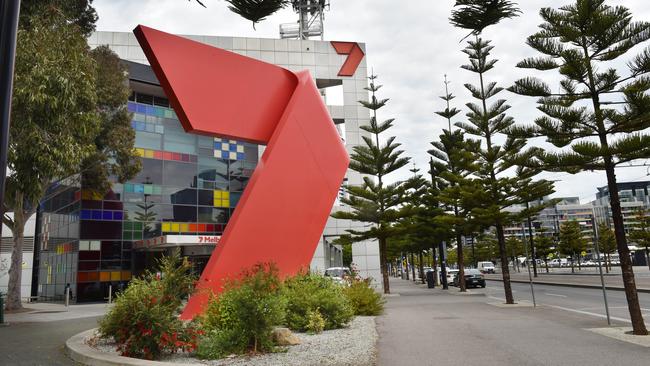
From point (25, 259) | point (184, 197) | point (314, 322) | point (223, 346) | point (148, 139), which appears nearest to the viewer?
point (223, 346)

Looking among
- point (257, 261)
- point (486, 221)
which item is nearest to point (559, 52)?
point (257, 261)

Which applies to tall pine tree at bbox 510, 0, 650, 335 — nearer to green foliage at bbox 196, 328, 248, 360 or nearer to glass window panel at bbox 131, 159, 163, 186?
green foliage at bbox 196, 328, 248, 360

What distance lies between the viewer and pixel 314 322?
31.8ft

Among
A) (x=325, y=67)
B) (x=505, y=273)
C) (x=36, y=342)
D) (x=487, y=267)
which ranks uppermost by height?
(x=325, y=67)

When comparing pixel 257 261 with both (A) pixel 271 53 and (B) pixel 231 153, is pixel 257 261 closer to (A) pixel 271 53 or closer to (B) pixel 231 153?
(B) pixel 231 153

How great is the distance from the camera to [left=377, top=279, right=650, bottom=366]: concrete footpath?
682 centimetres

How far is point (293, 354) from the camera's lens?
7.23m

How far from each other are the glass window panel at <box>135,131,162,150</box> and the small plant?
66.4 feet

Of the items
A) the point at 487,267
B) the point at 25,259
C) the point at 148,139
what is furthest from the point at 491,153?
the point at 487,267

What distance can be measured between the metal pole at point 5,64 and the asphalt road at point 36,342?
21.8 ft

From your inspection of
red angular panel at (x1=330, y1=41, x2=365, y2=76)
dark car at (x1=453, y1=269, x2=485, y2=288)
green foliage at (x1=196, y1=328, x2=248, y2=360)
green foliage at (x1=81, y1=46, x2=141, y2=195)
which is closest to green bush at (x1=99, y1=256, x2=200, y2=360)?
green foliage at (x1=196, y1=328, x2=248, y2=360)

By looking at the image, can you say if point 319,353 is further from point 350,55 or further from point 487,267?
point 487,267

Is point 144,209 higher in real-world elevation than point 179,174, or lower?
lower

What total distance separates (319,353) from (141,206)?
21.6 meters
